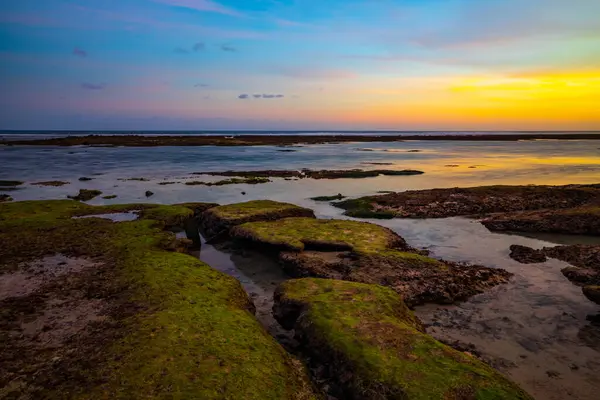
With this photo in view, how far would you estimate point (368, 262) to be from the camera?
53.8 ft

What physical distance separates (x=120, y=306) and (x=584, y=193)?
34790 millimetres

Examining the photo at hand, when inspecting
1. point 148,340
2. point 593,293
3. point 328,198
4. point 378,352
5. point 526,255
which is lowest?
point 526,255

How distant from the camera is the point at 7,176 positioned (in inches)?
2062

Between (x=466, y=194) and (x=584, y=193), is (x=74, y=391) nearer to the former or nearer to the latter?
(x=466, y=194)

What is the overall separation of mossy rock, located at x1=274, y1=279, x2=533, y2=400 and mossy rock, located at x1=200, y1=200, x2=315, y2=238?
11.4 metres

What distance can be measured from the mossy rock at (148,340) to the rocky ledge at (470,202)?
60.2ft

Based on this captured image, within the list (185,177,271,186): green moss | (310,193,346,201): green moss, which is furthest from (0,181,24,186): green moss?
A: (310,193,346,201): green moss

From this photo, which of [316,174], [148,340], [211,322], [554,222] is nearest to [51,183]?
[316,174]

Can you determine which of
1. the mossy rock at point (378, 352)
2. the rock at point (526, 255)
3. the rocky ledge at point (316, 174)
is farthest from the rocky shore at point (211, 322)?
the rocky ledge at point (316, 174)

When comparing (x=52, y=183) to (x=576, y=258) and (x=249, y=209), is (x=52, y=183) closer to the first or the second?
(x=249, y=209)

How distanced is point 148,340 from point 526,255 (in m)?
17.7

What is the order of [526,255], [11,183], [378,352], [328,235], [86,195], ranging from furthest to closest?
1. [11,183]
2. [86,195]
3. [328,235]
4. [526,255]
5. [378,352]

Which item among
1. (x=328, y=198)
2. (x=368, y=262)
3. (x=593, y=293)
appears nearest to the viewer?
(x=593, y=293)

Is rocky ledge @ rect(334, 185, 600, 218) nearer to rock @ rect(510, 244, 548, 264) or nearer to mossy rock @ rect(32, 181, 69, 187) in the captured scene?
rock @ rect(510, 244, 548, 264)
